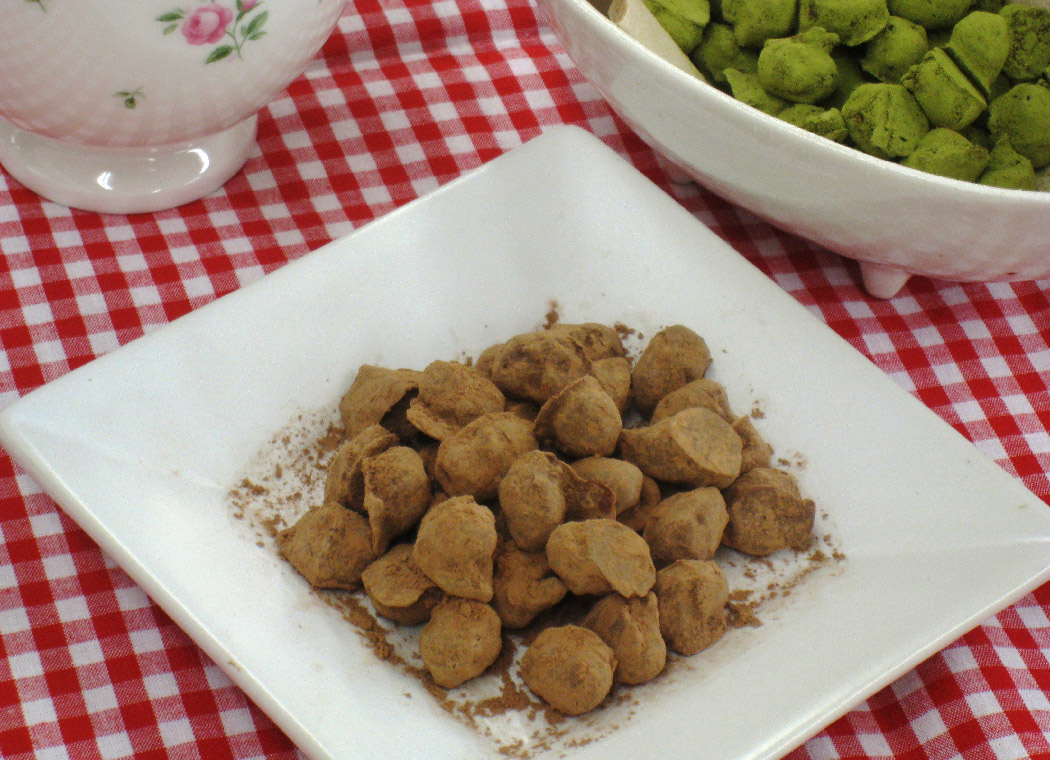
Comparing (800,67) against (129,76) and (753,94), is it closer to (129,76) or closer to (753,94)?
(753,94)

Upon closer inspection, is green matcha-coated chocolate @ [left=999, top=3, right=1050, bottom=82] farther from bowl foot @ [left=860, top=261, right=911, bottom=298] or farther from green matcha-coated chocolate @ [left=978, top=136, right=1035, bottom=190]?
bowl foot @ [left=860, top=261, right=911, bottom=298]

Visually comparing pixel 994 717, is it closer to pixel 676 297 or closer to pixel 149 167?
pixel 676 297

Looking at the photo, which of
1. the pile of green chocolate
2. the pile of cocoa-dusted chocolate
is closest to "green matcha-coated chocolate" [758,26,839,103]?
the pile of green chocolate

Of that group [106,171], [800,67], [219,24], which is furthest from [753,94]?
[106,171]

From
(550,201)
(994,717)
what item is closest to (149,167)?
(550,201)

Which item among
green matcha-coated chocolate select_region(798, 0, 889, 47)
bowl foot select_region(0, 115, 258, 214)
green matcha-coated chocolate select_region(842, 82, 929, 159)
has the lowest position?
bowl foot select_region(0, 115, 258, 214)

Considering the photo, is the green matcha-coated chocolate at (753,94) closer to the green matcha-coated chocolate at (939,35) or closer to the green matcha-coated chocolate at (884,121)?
the green matcha-coated chocolate at (884,121)

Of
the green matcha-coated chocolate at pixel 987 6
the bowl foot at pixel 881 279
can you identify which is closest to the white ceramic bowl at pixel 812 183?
the bowl foot at pixel 881 279
